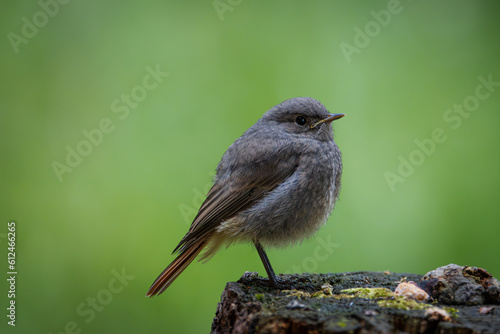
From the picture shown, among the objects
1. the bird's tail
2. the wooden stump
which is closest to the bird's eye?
the bird's tail

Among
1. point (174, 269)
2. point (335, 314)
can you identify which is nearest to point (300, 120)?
point (174, 269)

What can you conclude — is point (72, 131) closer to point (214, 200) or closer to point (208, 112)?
point (208, 112)

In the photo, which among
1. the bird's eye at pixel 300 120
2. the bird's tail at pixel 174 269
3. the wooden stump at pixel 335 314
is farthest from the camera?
the bird's eye at pixel 300 120

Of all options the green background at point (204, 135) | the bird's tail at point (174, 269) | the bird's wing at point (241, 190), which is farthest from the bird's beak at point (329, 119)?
the bird's tail at point (174, 269)

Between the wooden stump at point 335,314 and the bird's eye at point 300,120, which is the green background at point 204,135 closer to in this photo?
the bird's eye at point 300,120

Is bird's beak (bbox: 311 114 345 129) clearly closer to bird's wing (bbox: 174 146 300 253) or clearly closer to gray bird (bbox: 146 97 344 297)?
gray bird (bbox: 146 97 344 297)

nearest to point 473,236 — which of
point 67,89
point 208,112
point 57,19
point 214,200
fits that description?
point 214,200
